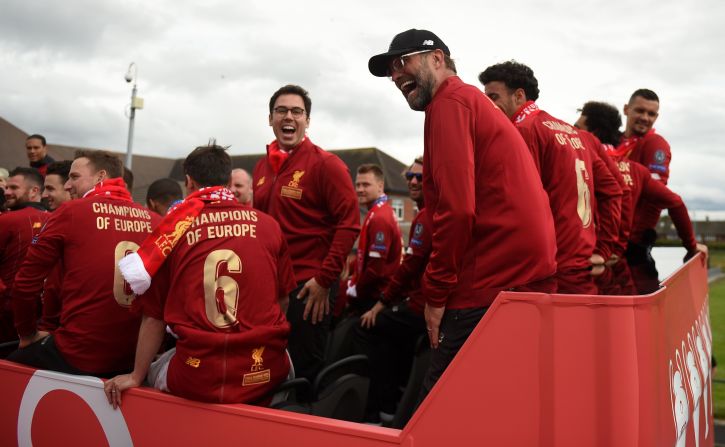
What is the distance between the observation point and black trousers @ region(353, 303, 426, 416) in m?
4.14

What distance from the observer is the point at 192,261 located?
2.50 metres

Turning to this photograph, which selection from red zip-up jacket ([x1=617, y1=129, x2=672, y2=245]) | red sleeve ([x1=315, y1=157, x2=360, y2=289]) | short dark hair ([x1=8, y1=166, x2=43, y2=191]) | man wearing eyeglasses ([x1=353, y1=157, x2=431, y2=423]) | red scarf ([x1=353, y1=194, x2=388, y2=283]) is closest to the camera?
red sleeve ([x1=315, y1=157, x2=360, y2=289])

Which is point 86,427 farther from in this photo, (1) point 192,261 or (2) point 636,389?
Result: (2) point 636,389

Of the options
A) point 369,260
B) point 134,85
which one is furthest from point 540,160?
point 134,85

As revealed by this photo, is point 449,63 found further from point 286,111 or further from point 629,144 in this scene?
point 629,144

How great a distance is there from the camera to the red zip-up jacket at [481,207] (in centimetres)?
207

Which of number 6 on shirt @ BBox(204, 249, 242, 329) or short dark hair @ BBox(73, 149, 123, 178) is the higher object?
short dark hair @ BBox(73, 149, 123, 178)

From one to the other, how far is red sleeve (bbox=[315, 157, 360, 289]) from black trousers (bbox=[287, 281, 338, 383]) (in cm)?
25

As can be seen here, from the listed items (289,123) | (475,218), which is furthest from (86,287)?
(475,218)

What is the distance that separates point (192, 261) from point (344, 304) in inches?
125

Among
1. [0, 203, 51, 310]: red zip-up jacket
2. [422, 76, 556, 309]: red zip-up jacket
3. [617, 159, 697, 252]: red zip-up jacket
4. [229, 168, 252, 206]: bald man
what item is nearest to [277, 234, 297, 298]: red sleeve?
[422, 76, 556, 309]: red zip-up jacket

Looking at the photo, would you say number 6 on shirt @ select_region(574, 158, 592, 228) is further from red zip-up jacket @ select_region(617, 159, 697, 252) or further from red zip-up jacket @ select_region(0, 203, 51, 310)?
red zip-up jacket @ select_region(0, 203, 51, 310)

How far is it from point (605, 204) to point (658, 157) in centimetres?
181

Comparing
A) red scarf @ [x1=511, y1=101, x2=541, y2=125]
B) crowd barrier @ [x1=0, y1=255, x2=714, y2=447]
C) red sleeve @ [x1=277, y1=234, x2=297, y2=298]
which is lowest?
crowd barrier @ [x1=0, y1=255, x2=714, y2=447]
